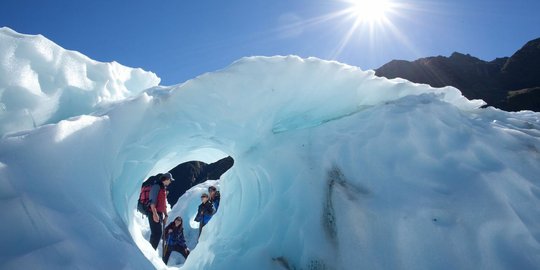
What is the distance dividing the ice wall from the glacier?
0.03 metres

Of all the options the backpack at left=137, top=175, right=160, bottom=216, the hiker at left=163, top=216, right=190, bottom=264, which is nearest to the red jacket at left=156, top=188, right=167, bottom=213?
the backpack at left=137, top=175, right=160, bottom=216

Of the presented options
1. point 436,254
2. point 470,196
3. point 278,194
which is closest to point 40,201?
point 278,194

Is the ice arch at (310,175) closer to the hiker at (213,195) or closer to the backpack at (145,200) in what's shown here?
the backpack at (145,200)

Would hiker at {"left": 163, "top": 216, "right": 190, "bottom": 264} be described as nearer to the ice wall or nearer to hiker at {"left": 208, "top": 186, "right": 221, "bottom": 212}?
hiker at {"left": 208, "top": 186, "right": 221, "bottom": 212}

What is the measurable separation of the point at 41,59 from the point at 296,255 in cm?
364

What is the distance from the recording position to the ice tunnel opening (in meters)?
5.48

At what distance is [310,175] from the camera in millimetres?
3422

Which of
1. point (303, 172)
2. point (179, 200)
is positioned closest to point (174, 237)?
point (303, 172)

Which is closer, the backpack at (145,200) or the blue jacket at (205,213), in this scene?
the backpack at (145,200)

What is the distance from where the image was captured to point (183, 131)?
201 inches

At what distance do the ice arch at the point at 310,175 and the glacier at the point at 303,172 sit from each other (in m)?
0.01

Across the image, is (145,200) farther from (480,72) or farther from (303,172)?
(480,72)

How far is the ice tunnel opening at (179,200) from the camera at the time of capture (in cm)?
548

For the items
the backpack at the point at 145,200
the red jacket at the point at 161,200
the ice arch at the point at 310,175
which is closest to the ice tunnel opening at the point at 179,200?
the backpack at the point at 145,200
